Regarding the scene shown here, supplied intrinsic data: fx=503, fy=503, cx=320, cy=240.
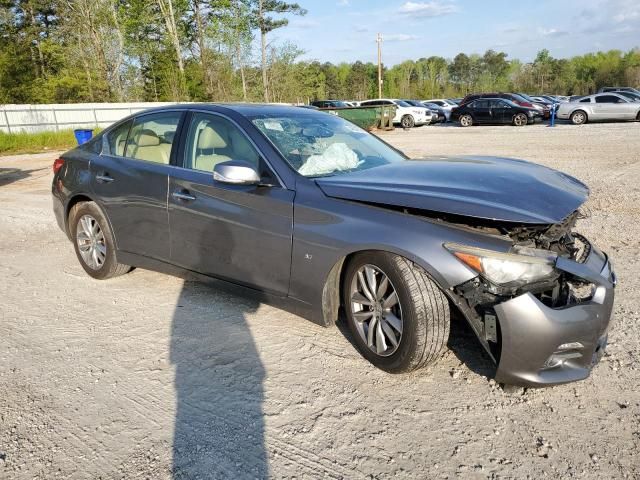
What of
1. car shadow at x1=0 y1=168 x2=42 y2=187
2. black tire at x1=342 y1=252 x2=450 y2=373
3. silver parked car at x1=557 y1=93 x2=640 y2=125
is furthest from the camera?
silver parked car at x1=557 y1=93 x2=640 y2=125

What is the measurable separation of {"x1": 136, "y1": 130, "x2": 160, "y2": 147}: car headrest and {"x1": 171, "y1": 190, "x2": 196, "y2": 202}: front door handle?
23.7 inches

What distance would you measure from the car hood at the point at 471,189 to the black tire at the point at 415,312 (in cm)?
34

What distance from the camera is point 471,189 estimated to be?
2.87 m

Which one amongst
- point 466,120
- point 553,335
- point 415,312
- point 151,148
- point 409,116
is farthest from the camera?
point 409,116

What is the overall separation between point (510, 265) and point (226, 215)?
6.27 feet

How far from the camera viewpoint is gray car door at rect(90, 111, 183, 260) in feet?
13.2

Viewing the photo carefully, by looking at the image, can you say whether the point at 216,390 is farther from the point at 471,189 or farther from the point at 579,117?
the point at 579,117

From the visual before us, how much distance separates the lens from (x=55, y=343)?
3561 millimetres

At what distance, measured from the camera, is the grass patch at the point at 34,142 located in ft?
67.8

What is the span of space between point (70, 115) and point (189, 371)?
2545cm

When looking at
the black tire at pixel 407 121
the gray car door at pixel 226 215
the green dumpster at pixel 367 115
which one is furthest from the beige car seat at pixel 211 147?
the black tire at pixel 407 121

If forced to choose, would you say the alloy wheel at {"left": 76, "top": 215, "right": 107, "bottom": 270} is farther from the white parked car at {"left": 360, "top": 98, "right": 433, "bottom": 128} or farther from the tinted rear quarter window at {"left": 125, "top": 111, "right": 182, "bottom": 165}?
the white parked car at {"left": 360, "top": 98, "right": 433, "bottom": 128}

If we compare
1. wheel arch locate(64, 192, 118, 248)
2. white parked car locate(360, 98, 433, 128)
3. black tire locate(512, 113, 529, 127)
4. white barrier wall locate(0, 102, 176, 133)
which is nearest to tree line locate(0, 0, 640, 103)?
white barrier wall locate(0, 102, 176, 133)

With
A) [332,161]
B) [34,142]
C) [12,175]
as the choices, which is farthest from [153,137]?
[34,142]
